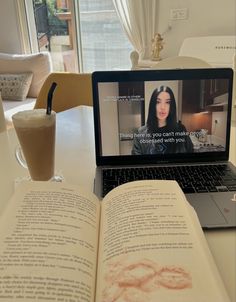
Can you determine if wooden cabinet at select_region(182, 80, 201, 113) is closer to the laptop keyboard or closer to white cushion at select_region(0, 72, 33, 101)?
the laptop keyboard

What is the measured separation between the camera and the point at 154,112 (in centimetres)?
82

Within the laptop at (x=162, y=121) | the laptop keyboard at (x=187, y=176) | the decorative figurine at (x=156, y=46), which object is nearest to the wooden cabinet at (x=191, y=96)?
the laptop at (x=162, y=121)

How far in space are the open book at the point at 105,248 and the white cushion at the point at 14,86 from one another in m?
2.90

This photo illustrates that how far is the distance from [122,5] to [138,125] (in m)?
2.62

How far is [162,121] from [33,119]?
32 cm

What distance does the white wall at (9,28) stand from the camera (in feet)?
12.2

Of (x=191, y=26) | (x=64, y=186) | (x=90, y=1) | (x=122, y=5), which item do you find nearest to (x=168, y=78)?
(x=64, y=186)

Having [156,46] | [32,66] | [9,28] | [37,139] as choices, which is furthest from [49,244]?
[9,28]

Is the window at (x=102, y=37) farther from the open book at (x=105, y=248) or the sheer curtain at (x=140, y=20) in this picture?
the open book at (x=105, y=248)

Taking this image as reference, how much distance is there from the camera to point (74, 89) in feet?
5.98

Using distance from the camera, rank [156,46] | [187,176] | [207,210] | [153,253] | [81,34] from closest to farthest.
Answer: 1. [153,253]
2. [207,210]
3. [187,176]
4. [156,46]
5. [81,34]

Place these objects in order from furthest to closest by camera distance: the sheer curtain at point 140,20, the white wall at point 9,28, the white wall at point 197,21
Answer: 1. the white wall at point 9,28
2. the sheer curtain at point 140,20
3. the white wall at point 197,21

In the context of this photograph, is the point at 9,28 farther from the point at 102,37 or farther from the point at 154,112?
the point at 154,112

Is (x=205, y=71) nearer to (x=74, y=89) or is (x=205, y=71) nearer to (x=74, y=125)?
(x=74, y=125)
